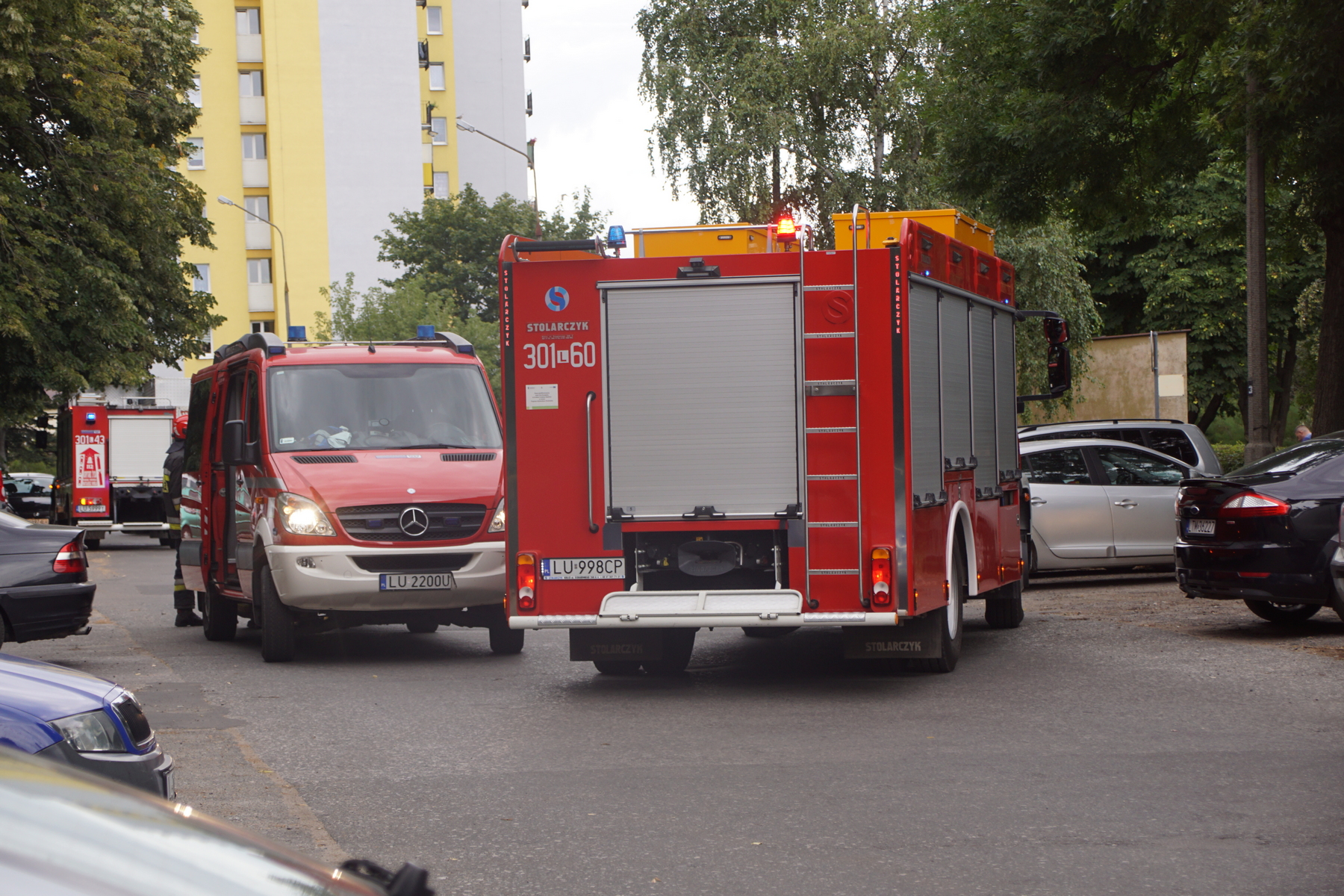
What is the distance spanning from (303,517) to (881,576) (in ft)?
14.8

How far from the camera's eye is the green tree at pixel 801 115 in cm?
3541

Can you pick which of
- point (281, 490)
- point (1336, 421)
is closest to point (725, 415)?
point (281, 490)

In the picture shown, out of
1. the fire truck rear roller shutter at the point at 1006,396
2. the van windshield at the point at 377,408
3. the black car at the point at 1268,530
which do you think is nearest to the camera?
the black car at the point at 1268,530

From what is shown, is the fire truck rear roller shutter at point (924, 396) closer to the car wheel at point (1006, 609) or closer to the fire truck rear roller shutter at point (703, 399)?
the fire truck rear roller shutter at point (703, 399)

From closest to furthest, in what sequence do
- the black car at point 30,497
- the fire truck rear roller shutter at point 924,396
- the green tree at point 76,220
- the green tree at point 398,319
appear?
the fire truck rear roller shutter at point 924,396, the green tree at point 76,220, the black car at point 30,497, the green tree at point 398,319

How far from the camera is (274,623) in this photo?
11.9 m

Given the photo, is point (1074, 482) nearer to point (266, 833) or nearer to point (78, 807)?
point (266, 833)

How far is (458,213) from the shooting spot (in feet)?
210

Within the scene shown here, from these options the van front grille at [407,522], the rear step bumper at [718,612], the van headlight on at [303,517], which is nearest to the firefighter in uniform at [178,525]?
the van headlight on at [303,517]

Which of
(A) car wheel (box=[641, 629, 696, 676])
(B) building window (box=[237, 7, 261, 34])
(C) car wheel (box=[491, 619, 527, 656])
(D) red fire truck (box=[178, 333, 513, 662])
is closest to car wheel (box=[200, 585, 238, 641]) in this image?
(D) red fire truck (box=[178, 333, 513, 662])

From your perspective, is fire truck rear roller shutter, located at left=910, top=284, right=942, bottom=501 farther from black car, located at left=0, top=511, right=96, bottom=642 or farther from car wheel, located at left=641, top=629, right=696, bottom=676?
black car, located at left=0, top=511, right=96, bottom=642

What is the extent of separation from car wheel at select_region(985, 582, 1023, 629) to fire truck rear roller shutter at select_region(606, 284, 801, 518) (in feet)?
13.8

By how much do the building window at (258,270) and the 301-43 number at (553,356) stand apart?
5633cm

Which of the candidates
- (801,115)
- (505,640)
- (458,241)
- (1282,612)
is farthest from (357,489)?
(458,241)
